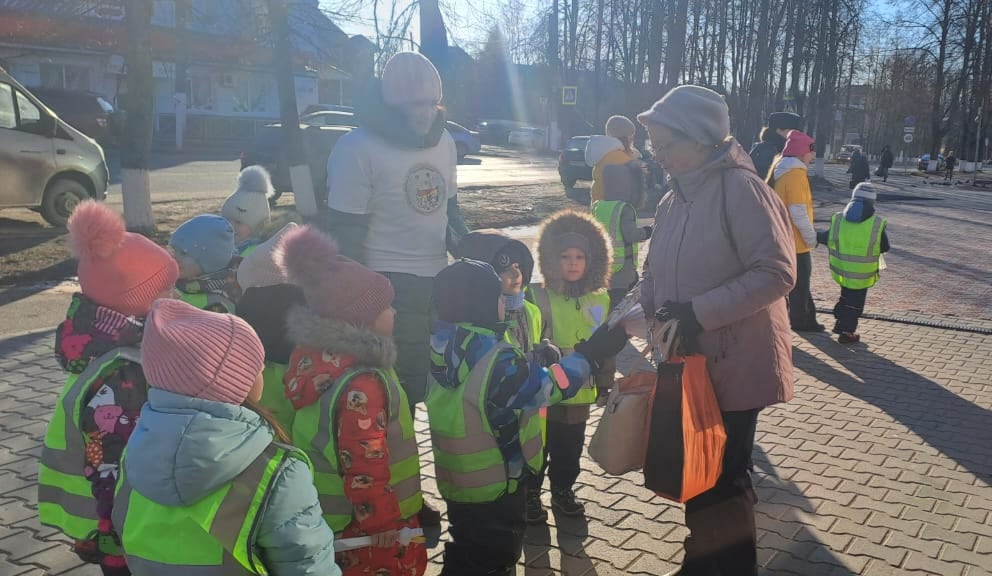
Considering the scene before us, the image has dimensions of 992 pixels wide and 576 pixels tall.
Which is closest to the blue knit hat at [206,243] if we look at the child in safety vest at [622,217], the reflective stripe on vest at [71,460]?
the reflective stripe on vest at [71,460]

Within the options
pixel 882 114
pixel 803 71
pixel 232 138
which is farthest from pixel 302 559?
pixel 882 114

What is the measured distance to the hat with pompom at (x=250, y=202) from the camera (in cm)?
471

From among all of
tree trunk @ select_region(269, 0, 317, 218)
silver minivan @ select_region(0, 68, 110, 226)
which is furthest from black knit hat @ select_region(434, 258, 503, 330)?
tree trunk @ select_region(269, 0, 317, 218)

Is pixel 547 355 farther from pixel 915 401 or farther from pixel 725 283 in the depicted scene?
pixel 915 401

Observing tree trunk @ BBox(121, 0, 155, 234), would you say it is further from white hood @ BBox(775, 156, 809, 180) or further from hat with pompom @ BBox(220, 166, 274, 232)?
white hood @ BBox(775, 156, 809, 180)

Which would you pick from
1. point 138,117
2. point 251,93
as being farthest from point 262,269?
point 251,93

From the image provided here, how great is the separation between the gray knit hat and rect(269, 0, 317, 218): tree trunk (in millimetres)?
11402

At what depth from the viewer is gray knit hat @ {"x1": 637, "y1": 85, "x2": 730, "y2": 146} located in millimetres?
2908

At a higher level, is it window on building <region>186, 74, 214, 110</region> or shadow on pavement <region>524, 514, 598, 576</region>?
window on building <region>186, 74, 214, 110</region>

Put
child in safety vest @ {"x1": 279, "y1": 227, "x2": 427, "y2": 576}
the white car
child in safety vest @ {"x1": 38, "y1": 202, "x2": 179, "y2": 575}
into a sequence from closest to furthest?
child in safety vest @ {"x1": 38, "y1": 202, "x2": 179, "y2": 575} → child in safety vest @ {"x1": 279, "y1": 227, "x2": 427, "y2": 576} → the white car

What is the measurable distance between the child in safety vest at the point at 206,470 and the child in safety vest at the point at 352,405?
614mm

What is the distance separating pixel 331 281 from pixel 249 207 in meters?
2.14

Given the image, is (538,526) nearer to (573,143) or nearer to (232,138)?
(573,143)

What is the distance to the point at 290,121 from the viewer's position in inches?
554
